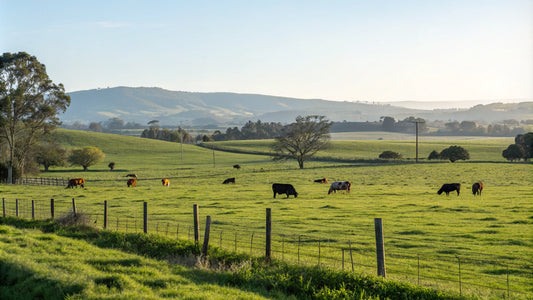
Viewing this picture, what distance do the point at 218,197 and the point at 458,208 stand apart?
60.9 feet

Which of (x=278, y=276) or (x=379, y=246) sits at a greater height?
(x=379, y=246)

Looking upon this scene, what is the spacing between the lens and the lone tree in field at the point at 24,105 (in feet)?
192

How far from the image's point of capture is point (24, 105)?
6041cm

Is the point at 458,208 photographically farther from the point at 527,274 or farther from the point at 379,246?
the point at 379,246

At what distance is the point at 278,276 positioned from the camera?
1072cm

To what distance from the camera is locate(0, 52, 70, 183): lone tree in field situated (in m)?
58.6

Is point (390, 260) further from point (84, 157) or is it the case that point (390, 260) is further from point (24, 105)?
point (84, 157)

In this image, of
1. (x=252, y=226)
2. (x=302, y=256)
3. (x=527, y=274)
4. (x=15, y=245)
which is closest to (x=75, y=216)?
(x=15, y=245)

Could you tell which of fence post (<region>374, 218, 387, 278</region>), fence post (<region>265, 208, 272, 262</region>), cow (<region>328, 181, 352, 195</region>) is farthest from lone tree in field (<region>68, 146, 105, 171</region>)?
fence post (<region>374, 218, 387, 278</region>)

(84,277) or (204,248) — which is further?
(204,248)

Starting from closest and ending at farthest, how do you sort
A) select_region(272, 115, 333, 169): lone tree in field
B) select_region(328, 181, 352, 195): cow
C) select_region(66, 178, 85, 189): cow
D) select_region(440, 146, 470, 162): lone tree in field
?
select_region(328, 181, 352, 195): cow → select_region(66, 178, 85, 189): cow → select_region(272, 115, 333, 169): lone tree in field → select_region(440, 146, 470, 162): lone tree in field

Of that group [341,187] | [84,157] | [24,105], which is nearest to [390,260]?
[341,187]

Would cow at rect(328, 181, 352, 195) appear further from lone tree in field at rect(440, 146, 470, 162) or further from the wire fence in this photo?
lone tree in field at rect(440, 146, 470, 162)

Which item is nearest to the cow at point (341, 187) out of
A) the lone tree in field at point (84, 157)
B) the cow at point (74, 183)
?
the cow at point (74, 183)
